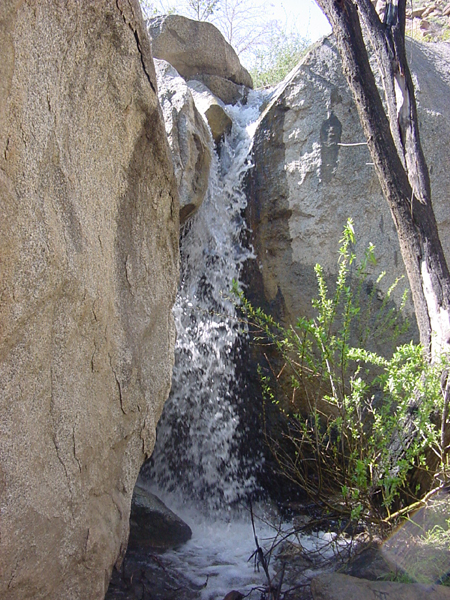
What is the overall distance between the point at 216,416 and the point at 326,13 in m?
2.96

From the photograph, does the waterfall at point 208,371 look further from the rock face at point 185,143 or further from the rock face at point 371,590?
the rock face at point 371,590

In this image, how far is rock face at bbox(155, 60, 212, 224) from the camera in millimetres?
4305

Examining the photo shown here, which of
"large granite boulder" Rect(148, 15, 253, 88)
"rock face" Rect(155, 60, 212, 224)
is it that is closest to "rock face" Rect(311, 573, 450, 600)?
"rock face" Rect(155, 60, 212, 224)

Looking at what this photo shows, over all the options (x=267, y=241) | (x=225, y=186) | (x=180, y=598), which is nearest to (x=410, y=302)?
(x=267, y=241)

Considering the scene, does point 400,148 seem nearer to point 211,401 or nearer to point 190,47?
point 211,401

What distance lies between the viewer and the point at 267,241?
15.4 feet

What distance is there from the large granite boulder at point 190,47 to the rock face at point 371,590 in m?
5.44

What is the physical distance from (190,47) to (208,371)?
147 inches

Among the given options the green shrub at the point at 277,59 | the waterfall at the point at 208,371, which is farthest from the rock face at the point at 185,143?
the green shrub at the point at 277,59

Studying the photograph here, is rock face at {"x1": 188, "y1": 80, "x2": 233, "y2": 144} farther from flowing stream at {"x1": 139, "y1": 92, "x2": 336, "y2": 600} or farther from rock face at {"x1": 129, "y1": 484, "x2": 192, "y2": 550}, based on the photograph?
rock face at {"x1": 129, "y1": 484, "x2": 192, "y2": 550}

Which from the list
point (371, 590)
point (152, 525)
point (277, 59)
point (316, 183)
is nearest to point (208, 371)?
point (152, 525)

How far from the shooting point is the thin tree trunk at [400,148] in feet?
11.0

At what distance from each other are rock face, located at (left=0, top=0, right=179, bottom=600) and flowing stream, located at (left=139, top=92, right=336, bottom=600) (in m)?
1.30

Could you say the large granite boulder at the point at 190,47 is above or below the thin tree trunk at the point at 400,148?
above
